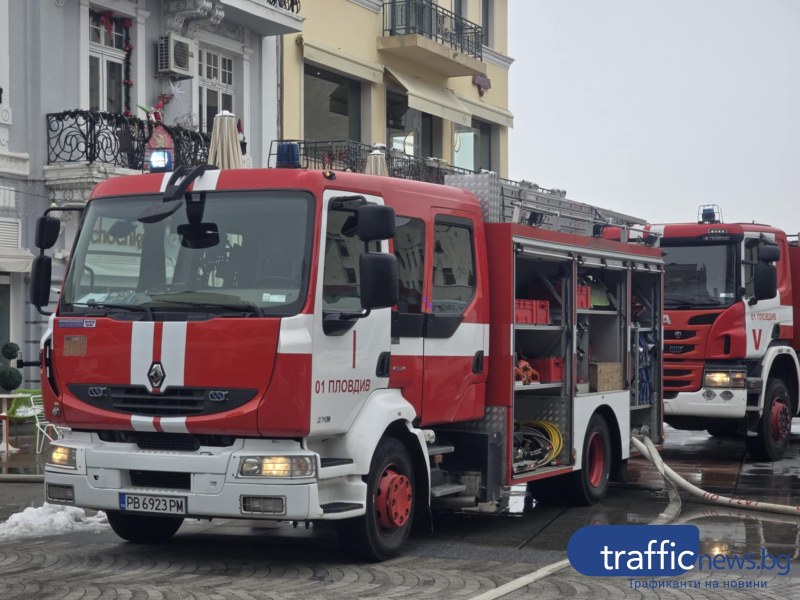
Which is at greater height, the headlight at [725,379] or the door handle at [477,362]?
the door handle at [477,362]

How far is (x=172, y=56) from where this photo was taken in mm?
22219

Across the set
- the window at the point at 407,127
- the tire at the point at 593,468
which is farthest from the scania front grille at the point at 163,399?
the window at the point at 407,127

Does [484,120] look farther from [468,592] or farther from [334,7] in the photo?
[468,592]

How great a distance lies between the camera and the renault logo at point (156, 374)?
868 centimetres

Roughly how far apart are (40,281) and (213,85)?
15.1 meters

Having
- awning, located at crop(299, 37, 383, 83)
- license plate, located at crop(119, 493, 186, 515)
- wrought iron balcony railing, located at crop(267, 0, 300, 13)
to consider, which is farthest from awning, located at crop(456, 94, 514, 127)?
license plate, located at crop(119, 493, 186, 515)

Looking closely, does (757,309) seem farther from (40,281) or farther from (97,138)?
(97,138)

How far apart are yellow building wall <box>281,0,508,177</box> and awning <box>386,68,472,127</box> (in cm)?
26

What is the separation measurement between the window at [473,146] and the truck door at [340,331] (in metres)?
23.4

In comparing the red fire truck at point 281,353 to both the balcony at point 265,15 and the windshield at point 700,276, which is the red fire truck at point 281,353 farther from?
the balcony at point 265,15

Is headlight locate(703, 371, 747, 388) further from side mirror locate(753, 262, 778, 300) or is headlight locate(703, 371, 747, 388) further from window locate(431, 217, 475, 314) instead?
window locate(431, 217, 475, 314)

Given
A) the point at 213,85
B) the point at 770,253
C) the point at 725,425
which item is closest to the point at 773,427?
the point at 725,425

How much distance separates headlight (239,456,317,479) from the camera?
845cm

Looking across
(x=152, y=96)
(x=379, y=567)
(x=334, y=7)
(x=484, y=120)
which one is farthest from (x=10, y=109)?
(x=484, y=120)
